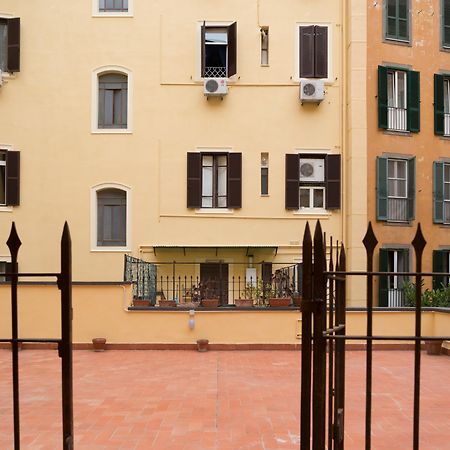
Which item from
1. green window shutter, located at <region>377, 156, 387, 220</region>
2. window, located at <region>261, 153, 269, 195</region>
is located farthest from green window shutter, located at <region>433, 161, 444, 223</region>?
window, located at <region>261, 153, 269, 195</region>

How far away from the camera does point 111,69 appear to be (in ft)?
53.7

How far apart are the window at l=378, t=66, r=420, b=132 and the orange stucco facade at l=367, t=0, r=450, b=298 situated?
21 cm

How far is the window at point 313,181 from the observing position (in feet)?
53.4

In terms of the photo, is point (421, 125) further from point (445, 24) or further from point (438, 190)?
point (445, 24)

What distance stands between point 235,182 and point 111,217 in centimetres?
365

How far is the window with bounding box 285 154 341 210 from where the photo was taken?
1628 centimetres

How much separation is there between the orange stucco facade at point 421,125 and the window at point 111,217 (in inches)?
274

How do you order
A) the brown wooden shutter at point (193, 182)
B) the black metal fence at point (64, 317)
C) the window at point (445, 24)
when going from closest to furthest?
the black metal fence at point (64, 317)
the brown wooden shutter at point (193, 182)
the window at point (445, 24)

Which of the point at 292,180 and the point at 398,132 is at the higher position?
the point at 398,132

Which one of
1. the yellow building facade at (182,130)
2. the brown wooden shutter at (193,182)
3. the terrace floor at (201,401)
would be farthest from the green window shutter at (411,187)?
the terrace floor at (201,401)

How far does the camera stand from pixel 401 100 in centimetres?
1705

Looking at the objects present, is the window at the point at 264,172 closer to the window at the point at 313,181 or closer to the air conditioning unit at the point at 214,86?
the window at the point at 313,181

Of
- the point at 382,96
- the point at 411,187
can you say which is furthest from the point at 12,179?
the point at 411,187

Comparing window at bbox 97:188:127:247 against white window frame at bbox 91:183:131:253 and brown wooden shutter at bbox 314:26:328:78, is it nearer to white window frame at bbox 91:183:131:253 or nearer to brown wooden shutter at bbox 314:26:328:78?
white window frame at bbox 91:183:131:253
